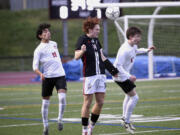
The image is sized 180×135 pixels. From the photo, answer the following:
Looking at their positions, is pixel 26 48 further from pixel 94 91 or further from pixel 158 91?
pixel 94 91

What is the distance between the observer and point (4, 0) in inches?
2249

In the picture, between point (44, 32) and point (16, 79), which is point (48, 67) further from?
point (16, 79)

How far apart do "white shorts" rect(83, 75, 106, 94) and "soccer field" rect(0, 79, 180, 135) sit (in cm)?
98

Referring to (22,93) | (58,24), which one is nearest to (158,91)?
(22,93)

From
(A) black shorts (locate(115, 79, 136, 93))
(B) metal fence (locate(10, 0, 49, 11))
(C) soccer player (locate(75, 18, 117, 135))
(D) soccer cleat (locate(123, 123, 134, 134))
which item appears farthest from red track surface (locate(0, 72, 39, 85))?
(B) metal fence (locate(10, 0, 49, 11))

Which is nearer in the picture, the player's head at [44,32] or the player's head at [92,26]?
the player's head at [92,26]

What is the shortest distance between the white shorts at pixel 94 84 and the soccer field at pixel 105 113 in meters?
0.98

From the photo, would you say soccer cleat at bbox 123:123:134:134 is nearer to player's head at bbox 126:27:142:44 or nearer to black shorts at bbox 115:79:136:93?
black shorts at bbox 115:79:136:93

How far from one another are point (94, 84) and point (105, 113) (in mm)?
3706

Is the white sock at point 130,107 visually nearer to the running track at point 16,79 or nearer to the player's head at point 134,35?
the player's head at point 134,35

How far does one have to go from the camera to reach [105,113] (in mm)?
12297

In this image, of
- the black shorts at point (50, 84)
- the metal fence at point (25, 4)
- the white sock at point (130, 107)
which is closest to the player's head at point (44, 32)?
the black shorts at point (50, 84)

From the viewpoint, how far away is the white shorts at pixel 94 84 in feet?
28.4

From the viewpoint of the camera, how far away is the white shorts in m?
8.66
